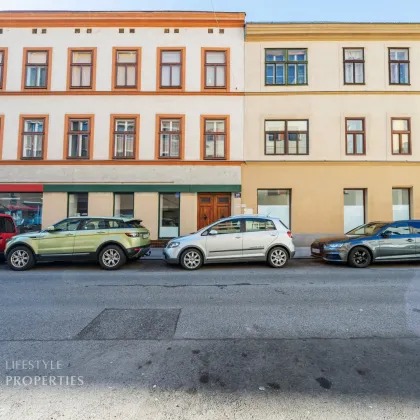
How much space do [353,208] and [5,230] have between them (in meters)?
15.3

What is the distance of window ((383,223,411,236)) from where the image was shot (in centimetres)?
865

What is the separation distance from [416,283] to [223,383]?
6137 millimetres

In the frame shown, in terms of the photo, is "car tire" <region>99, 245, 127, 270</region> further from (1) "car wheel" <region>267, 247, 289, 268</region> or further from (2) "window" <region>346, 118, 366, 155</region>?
(2) "window" <region>346, 118, 366, 155</region>

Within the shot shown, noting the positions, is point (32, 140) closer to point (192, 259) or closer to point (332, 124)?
point (192, 259)

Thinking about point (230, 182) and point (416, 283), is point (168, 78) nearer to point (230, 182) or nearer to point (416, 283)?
point (230, 182)

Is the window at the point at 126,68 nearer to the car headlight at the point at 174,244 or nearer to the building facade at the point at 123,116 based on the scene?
the building facade at the point at 123,116

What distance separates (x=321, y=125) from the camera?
13.7 meters

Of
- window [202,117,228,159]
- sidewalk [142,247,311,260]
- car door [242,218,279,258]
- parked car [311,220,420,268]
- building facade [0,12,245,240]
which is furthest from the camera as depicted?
window [202,117,228,159]

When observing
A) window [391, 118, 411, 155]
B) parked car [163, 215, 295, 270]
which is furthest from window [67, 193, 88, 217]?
window [391, 118, 411, 155]

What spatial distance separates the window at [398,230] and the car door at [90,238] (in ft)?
29.7

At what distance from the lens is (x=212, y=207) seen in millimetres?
13586

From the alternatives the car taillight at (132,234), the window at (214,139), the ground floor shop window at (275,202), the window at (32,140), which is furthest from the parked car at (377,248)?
the window at (32,140)

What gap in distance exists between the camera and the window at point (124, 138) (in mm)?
13750

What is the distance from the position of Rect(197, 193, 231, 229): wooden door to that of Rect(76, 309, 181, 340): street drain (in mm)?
8922
